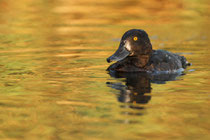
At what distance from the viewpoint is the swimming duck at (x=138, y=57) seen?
31.3 feet

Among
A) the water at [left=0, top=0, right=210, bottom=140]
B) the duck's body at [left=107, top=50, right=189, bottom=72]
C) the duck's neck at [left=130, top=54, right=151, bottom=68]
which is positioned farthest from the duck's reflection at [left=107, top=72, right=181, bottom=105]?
the duck's neck at [left=130, top=54, right=151, bottom=68]

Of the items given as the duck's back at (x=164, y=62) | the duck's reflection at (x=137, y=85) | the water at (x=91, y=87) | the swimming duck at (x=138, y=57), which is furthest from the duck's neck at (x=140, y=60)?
the water at (x=91, y=87)

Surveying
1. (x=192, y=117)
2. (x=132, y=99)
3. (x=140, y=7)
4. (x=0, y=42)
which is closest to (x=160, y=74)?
(x=132, y=99)

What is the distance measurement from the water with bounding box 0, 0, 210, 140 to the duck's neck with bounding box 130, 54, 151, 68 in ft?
1.97

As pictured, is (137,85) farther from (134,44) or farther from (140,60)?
(134,44)

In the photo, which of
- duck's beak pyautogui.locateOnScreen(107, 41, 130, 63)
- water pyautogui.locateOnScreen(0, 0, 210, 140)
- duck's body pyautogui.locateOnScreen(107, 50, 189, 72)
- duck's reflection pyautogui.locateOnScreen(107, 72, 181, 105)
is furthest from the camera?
duck's body pyautogui.locateOnScreen(107, 50, 189, 72)

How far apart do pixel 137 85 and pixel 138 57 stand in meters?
1.50

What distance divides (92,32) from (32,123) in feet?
33.2

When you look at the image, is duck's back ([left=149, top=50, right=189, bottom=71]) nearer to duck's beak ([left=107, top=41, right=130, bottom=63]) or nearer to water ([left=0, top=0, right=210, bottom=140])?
water ([left=0, top=0, right=210, bottom=140])

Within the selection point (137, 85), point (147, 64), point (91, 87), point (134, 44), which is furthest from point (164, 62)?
point (91, 87)

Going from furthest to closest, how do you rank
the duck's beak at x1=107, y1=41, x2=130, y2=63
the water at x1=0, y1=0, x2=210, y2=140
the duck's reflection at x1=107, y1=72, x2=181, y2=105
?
the duck's beak at x1=107, y1=41, x2=130, y2=63
the duck's reflection at x1=107, y1=72, x2=181, y2=105
the water at x1=0, y1=0, x2=210, y2=140

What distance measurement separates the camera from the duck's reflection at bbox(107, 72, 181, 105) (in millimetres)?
7138

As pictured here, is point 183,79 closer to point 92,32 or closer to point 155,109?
point 155,109

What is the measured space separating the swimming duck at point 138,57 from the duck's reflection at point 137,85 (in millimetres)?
243
